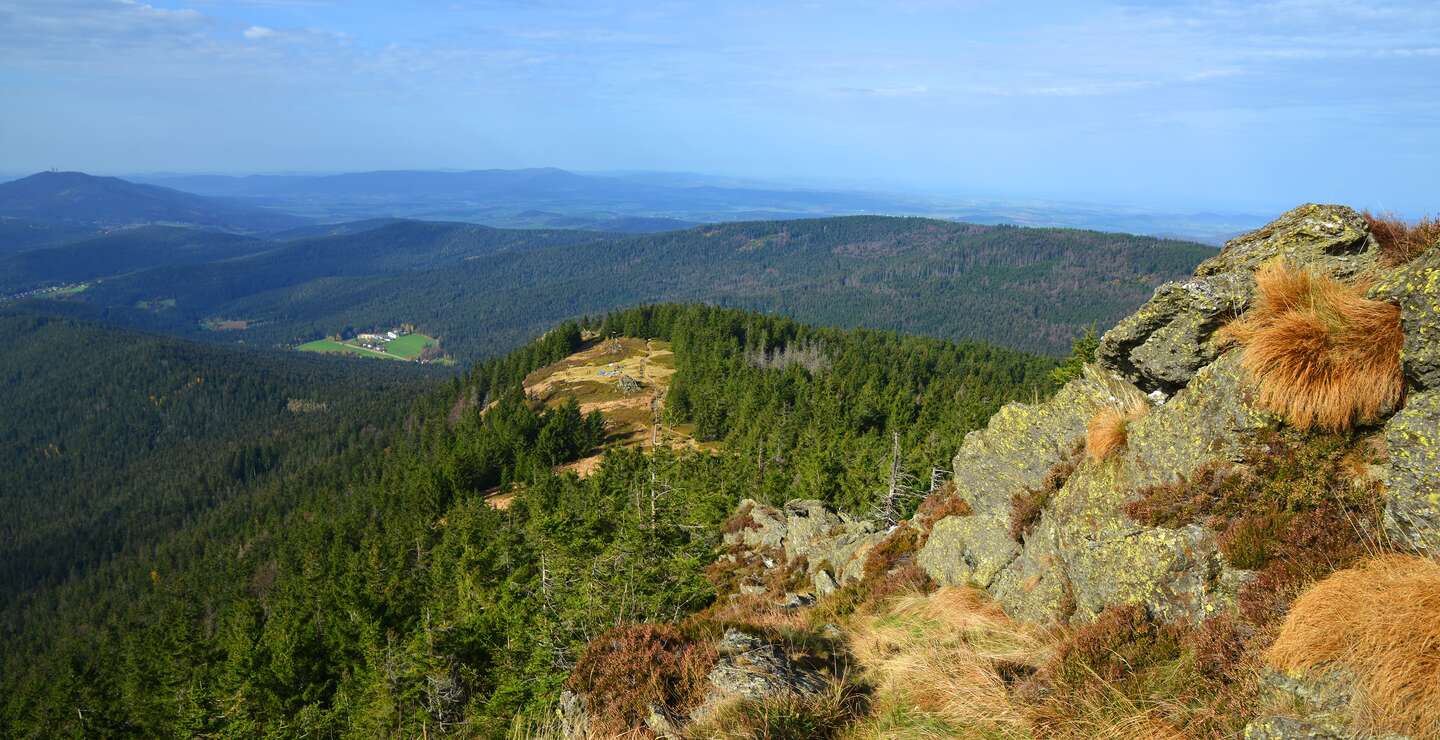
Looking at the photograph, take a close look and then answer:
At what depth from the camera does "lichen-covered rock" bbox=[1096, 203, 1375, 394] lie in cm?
1224

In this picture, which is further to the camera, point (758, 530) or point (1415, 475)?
point (758, 530)

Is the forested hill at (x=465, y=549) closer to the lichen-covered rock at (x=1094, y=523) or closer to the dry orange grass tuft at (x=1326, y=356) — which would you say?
the lichen-covered rock at (x=1094, y=523)

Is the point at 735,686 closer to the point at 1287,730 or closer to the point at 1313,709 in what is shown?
the point at 1287,730

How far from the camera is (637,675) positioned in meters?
10.5

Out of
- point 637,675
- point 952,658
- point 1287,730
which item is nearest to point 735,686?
point 637,675

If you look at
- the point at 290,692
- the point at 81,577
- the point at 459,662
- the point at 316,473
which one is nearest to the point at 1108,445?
the point at 459,662

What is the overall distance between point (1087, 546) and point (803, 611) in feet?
26.8

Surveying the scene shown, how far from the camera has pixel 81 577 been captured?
6019 inches

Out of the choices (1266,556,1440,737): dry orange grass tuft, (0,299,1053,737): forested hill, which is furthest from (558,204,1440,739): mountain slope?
(0,299,1053,737): forested hill

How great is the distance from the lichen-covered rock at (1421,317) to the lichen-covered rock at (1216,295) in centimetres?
293

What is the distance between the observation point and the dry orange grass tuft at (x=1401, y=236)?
433 inches

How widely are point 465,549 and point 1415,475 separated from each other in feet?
183

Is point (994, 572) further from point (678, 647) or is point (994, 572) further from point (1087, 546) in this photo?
point (678, 647)

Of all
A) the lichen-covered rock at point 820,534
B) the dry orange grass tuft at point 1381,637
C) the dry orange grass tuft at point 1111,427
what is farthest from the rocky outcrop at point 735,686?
the lichen-covered rock at point 820,534
